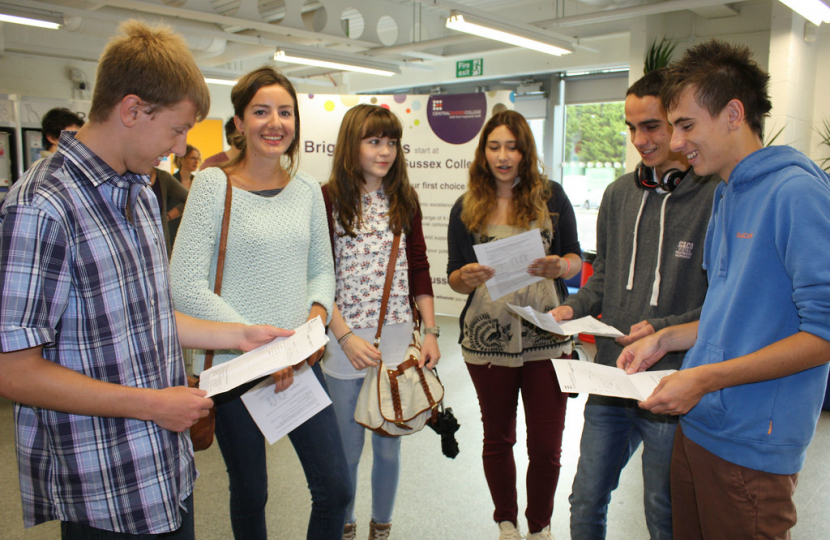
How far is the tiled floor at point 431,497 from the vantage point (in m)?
2.45

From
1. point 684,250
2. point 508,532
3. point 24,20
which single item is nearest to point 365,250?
point 684,250

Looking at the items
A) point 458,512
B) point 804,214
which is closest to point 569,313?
point 804,214

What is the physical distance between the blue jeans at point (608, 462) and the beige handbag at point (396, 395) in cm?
54

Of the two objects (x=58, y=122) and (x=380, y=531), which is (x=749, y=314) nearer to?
(x=380, y=531)

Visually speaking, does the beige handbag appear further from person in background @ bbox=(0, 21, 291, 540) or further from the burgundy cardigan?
person in background @ bbox=(0, 21, 291, 540)

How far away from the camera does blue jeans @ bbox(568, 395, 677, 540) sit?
169 centimetres

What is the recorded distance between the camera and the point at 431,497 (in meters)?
2.73

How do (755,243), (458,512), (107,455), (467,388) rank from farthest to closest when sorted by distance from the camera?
(467,388) → (458,512) → (755,243) → (107,455)

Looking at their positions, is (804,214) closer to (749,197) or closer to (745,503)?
(749,197)

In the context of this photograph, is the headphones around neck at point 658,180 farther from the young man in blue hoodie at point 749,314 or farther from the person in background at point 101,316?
the person in background at point 101,316

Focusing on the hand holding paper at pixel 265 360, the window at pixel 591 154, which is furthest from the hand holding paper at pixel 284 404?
the window at pixel 591 154

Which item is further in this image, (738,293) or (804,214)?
(738,293)

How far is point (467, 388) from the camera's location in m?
4.21

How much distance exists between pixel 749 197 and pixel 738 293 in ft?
0.70
